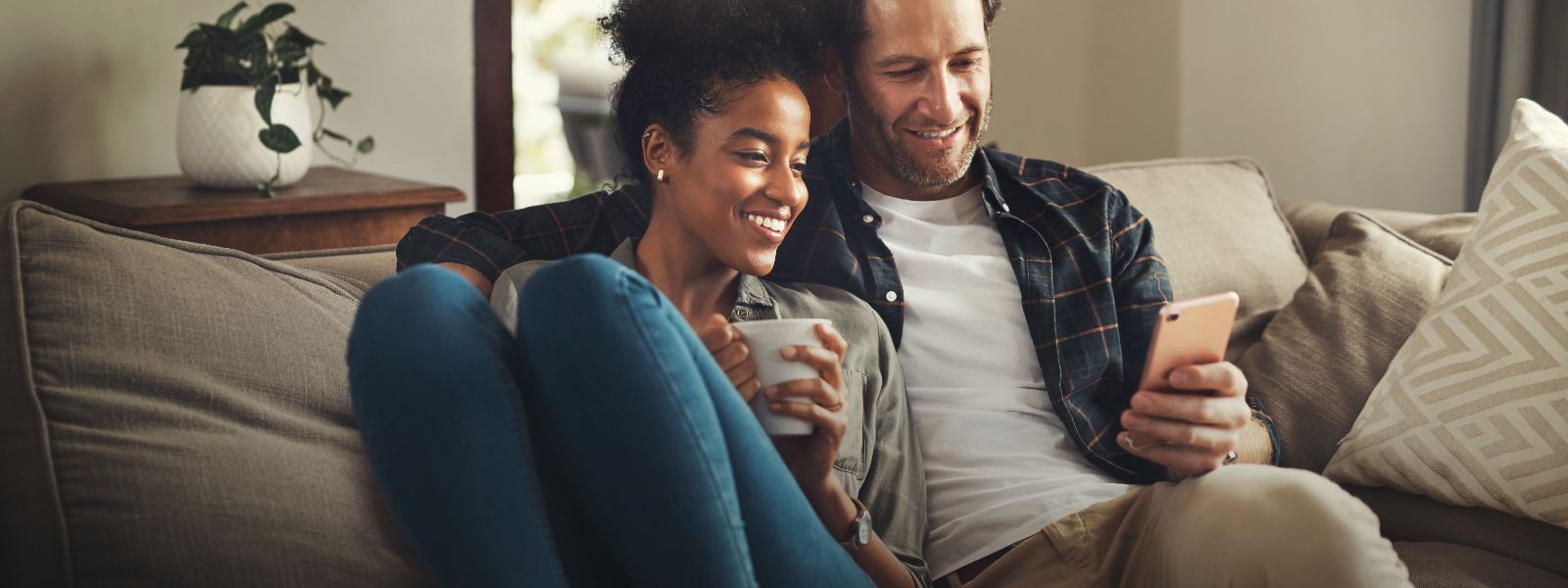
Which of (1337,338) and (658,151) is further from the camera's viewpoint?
(1337,338)

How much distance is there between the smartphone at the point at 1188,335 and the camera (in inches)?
40.9

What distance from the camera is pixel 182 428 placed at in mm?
1022

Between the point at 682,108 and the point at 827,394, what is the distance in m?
0.45

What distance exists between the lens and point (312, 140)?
8.35ft

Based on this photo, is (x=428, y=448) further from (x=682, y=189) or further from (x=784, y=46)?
(x=784, y=46)

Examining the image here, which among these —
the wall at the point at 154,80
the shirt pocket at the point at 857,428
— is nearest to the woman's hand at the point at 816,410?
the shirt pocket at the point at 857,428

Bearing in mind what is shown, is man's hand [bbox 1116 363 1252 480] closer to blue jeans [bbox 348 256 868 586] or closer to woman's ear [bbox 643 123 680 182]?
blue jeans [bbox 348 256 868 586]

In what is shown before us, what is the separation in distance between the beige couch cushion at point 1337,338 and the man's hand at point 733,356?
90 centimetres

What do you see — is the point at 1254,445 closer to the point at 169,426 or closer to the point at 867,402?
the point at 867,402

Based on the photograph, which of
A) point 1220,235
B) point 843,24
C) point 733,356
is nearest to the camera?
point 733,356

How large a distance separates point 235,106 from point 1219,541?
6.12 ft

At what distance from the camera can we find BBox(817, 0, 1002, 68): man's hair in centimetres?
154

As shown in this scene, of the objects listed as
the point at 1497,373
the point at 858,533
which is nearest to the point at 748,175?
the point at 858,533

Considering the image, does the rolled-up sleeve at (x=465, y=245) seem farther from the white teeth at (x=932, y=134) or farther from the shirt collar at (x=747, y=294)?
the white teeth at (x=932, y=134)
